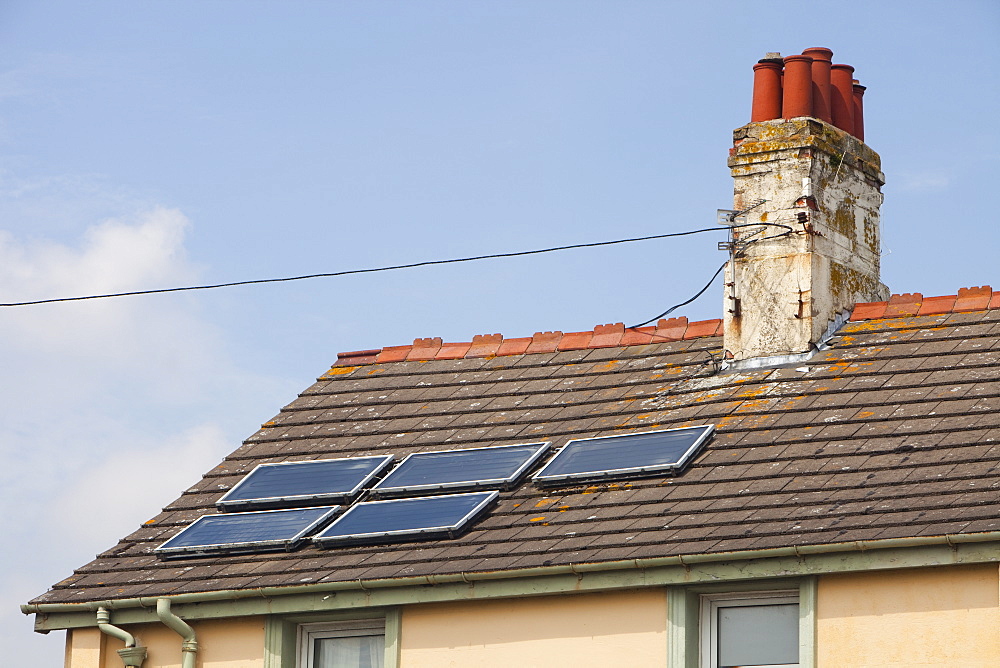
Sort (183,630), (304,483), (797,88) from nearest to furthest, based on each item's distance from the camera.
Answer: (183,630) → (304,483) → (797,88)

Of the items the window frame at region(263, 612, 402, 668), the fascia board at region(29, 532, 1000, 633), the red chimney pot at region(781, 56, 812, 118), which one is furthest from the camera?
the red chimney pot at region(781, 56, 812, 118)

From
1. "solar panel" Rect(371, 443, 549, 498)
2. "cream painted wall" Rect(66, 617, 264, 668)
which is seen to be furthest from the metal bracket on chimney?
"cream painted wall" Rect(66, 617, 264, 668)

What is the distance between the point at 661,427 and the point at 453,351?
306 centimetres

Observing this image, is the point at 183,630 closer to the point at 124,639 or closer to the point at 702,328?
the point at 124,639

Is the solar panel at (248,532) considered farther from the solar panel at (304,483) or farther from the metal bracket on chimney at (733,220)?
the metal bracket on chimney at (733,220)

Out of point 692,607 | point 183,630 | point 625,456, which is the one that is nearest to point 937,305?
point 625,456

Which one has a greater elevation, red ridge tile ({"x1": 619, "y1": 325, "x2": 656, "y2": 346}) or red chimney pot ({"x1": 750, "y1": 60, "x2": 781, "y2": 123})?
red chimney pot ({"x1": 750, "y1": 60, "x2": 781, "y2": 123})

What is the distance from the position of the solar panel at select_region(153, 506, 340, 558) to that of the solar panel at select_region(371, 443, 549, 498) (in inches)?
22.5

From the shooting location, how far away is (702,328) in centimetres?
1672

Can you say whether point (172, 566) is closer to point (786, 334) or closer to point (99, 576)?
point (99, 576)

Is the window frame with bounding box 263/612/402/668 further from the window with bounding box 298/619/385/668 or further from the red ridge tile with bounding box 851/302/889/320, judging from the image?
the red ridge tile with bounding box 851/302/889/320

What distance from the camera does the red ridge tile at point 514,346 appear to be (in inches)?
677

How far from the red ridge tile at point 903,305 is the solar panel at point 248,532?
203 inches

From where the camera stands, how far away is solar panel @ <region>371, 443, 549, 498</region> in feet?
48.1
